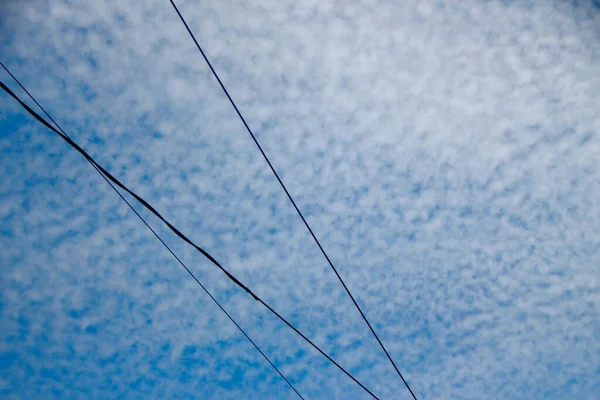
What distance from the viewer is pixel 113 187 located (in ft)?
22.2

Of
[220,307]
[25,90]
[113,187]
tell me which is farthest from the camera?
[220,307]

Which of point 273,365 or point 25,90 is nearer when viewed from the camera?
point 25,90

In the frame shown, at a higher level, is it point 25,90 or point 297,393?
point 25,90

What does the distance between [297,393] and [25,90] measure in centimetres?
784

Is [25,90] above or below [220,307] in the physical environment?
above

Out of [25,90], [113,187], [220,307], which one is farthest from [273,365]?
→ [25,90]

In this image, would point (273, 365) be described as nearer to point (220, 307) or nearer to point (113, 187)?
point (220, 307)

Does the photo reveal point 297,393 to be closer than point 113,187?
No

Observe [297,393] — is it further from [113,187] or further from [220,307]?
[113,187]

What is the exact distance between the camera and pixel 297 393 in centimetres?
809

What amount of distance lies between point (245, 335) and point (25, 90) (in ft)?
19.8

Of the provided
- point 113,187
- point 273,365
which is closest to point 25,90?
point 113,187

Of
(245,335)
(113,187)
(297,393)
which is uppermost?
(113,187)

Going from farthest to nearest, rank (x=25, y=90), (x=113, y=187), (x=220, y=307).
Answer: (x=220, y=307) → (x=113, y=187) → (x=25, y=90)
